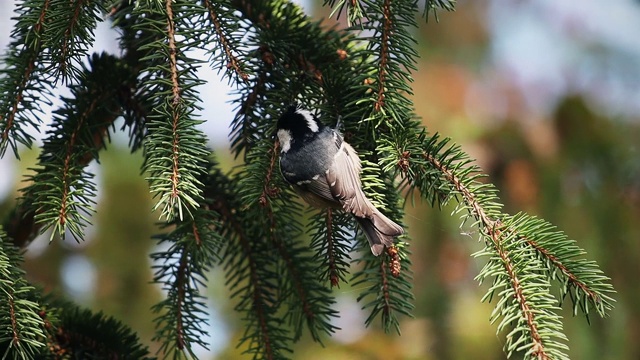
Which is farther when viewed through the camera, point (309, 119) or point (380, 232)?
point (309, 119)

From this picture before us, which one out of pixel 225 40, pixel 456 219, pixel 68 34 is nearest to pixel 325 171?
pixel 225 40

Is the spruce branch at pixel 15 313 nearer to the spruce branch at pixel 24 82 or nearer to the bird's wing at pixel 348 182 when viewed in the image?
the spruce branch at pixel 24 82

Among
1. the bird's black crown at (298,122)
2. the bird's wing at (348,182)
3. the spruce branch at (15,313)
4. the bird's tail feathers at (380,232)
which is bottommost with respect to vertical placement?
the spruce branch at (15,313)

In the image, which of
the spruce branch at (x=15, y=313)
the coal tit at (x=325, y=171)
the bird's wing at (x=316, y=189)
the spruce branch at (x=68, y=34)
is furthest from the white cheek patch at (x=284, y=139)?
the spruce branch at (x=15, y=313)

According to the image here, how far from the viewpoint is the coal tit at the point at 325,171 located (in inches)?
54.2

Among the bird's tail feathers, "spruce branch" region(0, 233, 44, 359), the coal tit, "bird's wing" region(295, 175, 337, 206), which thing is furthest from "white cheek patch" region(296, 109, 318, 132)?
"spruce branch" region(0, 233, 44, 359)

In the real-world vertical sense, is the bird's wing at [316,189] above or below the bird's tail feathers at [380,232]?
above

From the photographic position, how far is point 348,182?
1.44m

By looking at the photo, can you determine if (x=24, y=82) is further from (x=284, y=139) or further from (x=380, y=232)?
(x=380, y=232)

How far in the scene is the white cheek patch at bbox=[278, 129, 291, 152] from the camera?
1.47m

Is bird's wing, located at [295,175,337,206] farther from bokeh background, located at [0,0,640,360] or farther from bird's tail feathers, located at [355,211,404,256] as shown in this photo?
bokeh background, located at [0,0,640,360]

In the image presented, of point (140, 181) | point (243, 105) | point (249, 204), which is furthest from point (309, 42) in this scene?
point (140, 181)

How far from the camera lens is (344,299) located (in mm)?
3988

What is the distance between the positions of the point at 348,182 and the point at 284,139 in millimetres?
175
